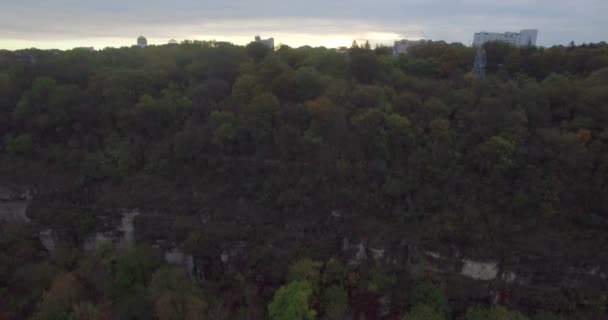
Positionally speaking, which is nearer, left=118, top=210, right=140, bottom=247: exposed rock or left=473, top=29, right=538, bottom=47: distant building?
left=118, top=210, right=140, bottom=247: exposed rock

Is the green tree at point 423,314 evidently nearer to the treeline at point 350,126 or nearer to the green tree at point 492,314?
the green tree at point 492,314

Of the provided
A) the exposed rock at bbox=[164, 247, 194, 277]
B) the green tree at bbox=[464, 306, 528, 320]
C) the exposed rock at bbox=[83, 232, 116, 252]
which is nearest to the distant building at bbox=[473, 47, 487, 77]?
the green tree at bbox=[464, 306, 528, 320]

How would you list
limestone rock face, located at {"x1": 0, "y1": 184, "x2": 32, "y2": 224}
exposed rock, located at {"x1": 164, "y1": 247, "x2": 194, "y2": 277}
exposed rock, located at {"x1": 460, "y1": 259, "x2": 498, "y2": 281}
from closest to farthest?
1. exposed rock, located at {"x1": 460, "y1": 259, "x2": 498, "y2": 281}
2. exposed rock, located at {"x1": 164, "y1": 247, "x2": 194, "y2": 277}
3. limestone rock face, located at {"x1": 0, "y1": 184, "x2": 32, "y2": 224}

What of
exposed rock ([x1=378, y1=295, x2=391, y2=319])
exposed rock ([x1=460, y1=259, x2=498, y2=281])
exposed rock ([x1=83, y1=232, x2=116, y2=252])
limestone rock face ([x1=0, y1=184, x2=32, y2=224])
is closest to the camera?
exposed rock ([x1=378, y1=295, x2=391, y2=319])

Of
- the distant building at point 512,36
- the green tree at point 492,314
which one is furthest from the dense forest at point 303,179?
the distant building at point 512,36

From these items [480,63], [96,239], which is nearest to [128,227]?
[96,239]

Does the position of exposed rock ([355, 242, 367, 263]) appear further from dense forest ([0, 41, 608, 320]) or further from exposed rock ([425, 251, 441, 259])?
exposed rock ([425, 251, 441, 259])

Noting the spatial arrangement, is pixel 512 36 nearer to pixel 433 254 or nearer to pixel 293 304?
pixel 433 254

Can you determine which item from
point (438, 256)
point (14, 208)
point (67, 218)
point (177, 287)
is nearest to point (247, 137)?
point (177, 287)
